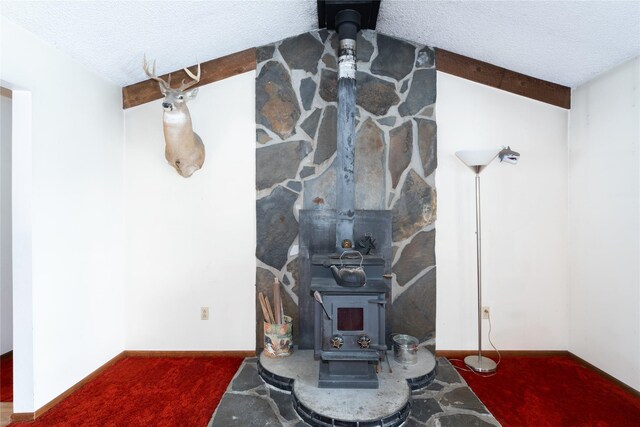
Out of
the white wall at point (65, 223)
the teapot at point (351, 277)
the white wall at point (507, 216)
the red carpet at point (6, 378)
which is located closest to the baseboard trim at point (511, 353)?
the white wall at point (507, 216)

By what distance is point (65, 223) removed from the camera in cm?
248

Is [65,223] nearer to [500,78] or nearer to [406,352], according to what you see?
[406,352]

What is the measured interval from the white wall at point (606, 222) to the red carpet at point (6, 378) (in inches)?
166

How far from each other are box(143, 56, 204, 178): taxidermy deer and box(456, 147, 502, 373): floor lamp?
6.76ft

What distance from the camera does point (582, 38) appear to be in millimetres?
2402

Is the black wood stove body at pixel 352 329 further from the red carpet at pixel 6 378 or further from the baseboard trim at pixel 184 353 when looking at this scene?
the red carpet at pixel 6 378

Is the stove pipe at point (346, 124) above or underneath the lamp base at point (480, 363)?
above

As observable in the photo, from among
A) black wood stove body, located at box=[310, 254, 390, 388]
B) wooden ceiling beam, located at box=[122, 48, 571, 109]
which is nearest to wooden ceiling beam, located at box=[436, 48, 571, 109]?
wooden ceiling beam, located at box=[122, 48, 571, 109]

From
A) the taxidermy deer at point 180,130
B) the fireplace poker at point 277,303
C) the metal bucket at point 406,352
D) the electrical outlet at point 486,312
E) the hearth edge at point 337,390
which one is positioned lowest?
the hearth edge at point 337,390

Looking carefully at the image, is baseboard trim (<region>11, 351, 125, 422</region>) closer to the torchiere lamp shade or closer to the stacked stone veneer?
the stacked stone veneer

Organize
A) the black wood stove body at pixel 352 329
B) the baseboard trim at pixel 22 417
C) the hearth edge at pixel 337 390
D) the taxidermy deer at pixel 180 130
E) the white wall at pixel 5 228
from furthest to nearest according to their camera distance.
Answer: the white wall at pixel 5 228
the taxidermy deer at pixel 180 130
the black wood stove body at pixel 352 329
the baseboard trim at pixel 22 417
the hearth edge at pixel 337 390

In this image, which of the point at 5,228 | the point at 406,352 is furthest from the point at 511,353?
the point at 5,228

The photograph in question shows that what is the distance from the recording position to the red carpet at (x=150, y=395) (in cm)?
221

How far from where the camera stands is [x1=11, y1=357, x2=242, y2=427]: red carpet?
2.21 metres
